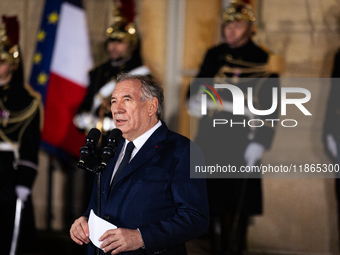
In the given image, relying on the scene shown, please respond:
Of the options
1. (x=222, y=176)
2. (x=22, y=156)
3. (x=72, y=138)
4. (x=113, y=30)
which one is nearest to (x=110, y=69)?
(x=113, y=30)

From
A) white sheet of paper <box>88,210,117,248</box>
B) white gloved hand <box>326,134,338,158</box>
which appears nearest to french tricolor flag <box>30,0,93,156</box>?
white gloved hand <box>326,134,338,158</box>

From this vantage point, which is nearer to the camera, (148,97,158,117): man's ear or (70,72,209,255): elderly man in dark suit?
(70,72,209,255): elderly man in dark suit

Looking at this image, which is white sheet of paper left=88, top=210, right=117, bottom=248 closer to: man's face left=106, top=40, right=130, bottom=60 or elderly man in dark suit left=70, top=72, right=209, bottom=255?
elderly man in dark suit left=70, top=72, right=209, bottom=255

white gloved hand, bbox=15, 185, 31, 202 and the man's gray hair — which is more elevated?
the man's gray hair

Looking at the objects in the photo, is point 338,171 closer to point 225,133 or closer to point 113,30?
point 225,133

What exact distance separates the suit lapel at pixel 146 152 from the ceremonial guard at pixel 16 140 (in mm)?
2084

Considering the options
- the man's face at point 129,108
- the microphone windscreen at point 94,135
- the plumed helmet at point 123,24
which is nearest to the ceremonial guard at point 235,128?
the plumed helmet at point 123,24

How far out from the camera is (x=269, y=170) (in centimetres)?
439

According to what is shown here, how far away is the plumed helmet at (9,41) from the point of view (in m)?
3.72

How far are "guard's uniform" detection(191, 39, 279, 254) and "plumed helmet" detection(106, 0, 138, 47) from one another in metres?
0.78

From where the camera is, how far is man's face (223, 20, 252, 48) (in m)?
3.65

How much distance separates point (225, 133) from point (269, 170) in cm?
104

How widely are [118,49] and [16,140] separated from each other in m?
1.21

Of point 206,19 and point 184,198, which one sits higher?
point 206,19
